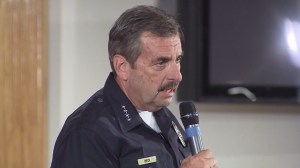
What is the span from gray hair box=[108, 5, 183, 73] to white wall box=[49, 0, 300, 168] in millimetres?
852

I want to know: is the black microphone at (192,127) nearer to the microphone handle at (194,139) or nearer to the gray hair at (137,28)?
the microphone handle at (194,139)

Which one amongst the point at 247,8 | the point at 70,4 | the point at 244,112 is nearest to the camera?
the point at 70,4

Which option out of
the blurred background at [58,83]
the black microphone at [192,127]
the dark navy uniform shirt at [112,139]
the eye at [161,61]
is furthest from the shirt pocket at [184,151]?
the blurred background at [58,83]

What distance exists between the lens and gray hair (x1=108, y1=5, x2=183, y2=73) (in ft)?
3.99

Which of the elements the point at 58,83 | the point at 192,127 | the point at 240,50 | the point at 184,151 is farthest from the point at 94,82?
the point at 192,127

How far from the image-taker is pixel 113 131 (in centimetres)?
117

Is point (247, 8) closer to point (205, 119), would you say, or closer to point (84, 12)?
point (205, 119)

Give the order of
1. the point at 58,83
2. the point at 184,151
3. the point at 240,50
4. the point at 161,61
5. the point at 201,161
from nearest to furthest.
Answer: the point at 201,161
the point at 161,61
the point at 184,151
the point at 58,83
the point at 240,50

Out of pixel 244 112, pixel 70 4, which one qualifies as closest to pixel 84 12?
pixel 70 4

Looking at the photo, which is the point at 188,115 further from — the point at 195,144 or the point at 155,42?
the point at 155,42

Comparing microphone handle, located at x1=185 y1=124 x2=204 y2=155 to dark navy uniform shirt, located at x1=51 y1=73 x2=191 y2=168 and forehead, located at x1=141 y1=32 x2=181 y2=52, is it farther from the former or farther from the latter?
forehead, located at x1=141 y1=32 x2=181 y2=52

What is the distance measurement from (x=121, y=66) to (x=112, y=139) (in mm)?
218

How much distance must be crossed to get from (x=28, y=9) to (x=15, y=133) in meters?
0.51

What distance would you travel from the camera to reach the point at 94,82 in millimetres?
2119
